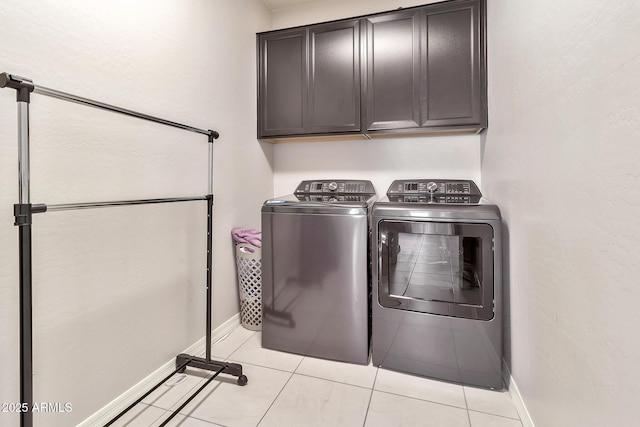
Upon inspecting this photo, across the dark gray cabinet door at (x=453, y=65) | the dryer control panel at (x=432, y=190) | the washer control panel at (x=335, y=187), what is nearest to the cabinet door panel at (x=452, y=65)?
the dark gray cabinet door at (x=453, y=65)

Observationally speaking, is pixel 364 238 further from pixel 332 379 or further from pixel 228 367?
pixel 228 367

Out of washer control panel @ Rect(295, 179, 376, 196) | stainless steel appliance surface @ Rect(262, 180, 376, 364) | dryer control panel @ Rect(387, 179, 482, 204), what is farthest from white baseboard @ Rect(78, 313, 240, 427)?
dryer control panel @ Rect(387, 179, 482, 204)

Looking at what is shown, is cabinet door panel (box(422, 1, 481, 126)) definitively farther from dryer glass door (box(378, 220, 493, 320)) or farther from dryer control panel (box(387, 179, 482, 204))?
dryer glass door (box(378, 220, 493, 320))

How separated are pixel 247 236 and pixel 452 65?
→ 1.83m

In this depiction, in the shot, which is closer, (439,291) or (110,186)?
(110,186)

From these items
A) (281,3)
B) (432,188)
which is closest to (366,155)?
(432,188)

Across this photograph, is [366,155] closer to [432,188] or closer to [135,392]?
[432,188]

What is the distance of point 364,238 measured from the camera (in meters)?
1.76

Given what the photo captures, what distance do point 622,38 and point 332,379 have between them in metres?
1.75

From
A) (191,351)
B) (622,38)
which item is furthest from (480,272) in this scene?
(191,351)

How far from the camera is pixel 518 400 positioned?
1.41 meters

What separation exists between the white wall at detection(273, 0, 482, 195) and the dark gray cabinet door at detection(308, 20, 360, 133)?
0.34 metres

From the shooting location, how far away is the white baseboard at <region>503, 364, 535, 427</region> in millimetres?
1286

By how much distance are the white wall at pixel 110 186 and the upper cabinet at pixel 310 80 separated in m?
0.47
